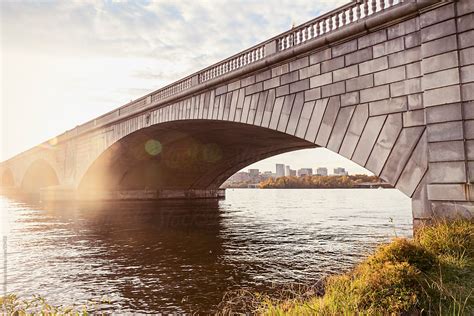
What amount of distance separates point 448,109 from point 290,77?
704 cm

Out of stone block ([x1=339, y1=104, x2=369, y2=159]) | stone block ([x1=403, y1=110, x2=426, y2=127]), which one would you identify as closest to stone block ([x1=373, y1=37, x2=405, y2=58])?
stone block ([x1=339, y1=104, x2=369, y2=159])

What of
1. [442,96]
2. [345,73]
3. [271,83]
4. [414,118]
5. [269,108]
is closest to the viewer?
[442,96]

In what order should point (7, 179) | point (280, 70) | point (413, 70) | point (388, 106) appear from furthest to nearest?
point (7, 179)
point (280, 70)
point (388, 106)
point (413, 70)

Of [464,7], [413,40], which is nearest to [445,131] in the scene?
[413,40]

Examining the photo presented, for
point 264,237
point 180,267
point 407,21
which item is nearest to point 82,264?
point 180,267

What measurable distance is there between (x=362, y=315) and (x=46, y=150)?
62891 millimetres

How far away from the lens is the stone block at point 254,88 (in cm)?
1764

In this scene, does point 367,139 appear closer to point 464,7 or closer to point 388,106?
point 388,106

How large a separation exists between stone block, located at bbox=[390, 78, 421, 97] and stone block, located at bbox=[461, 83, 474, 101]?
4.57 ft

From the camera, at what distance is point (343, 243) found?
18.0 metres

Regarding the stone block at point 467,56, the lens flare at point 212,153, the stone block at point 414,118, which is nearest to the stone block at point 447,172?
the stone block at point 414,118

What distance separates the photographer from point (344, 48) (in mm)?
13430

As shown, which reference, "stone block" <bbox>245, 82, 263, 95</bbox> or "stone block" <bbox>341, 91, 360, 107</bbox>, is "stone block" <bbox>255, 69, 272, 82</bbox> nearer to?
"stone block" <bbox>245, 82, 263, 95</bbox>

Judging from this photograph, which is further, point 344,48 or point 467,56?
point 344,48
